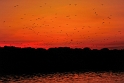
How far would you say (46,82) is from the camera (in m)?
72.0

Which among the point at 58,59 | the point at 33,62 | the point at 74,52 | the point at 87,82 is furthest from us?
the point at 74,52

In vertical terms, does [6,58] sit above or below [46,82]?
above

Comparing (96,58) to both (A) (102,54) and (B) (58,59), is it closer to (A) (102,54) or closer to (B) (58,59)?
(A) (102,54)

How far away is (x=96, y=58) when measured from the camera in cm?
17900

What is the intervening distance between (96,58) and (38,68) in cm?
5391

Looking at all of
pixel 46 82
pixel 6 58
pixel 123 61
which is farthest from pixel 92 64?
pixel 46 82

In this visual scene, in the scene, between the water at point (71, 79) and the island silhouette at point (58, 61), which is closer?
the water at point (71, 79)

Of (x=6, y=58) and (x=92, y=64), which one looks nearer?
(x=6, y=58)

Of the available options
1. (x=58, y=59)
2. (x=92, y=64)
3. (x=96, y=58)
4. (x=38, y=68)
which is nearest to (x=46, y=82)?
(x=38, y=68)

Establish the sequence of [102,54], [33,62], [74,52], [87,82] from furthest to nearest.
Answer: [102,54], [74,52], [33,62], [87,82]

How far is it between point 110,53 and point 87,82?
124296mm

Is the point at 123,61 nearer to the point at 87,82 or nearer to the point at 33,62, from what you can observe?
the point at 33,62

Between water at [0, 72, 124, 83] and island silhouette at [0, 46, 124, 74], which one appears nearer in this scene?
water at [0, 72, 124, 83]

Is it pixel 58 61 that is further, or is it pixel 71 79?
pixel 58 61
